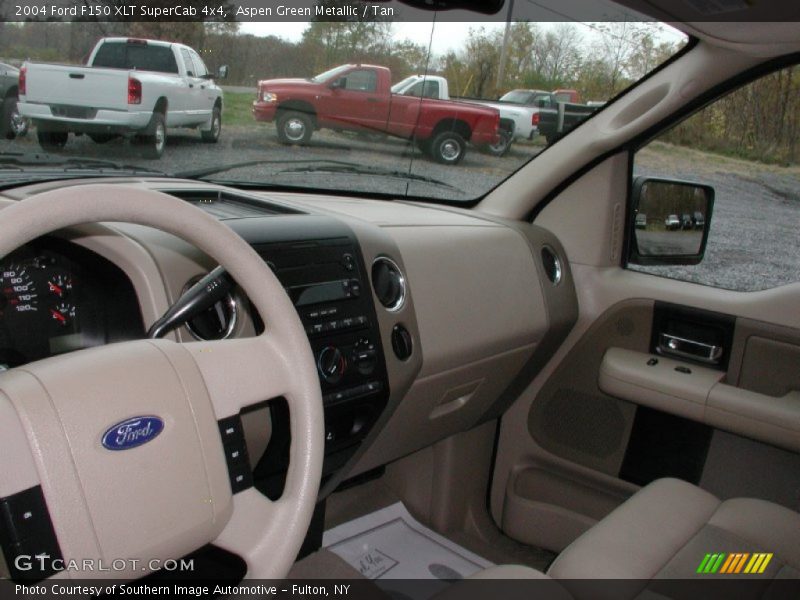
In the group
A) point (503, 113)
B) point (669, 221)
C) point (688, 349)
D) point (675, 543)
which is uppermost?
point (503, 113)

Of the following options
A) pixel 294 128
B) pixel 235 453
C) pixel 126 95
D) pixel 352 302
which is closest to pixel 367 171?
pixel 294 128

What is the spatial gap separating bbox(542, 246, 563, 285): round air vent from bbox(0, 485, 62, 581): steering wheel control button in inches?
79.1

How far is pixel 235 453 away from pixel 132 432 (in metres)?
0.19

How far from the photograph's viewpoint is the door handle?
2570 millimetres

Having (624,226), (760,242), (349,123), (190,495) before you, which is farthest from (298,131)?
(190,495)

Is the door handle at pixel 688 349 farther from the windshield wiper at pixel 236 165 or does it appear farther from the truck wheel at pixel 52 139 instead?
the truck wheel at pixel 52 139

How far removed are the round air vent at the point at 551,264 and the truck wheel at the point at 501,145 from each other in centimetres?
43

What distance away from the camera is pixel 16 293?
1549 mm

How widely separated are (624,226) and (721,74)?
69cm

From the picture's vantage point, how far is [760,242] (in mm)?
2602

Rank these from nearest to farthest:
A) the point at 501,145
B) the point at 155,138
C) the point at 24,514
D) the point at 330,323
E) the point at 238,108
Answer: the point at 24,514 < the point at 330,323 < the point at 155,138 < the point at 238,108 < the point at 501,145

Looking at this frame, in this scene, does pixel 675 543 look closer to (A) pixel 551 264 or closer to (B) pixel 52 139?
(A) pixel 551 264

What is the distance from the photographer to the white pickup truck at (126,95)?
2.27 m

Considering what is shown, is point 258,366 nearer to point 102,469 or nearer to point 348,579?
point 102,469
